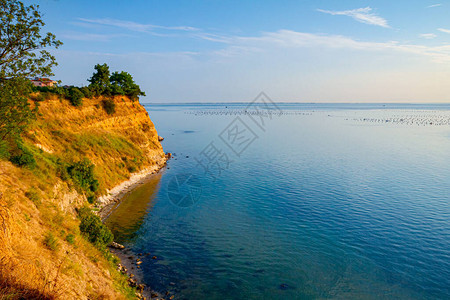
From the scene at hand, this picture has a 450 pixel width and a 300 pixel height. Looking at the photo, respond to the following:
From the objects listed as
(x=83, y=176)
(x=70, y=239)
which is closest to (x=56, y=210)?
(x=70, y=239)

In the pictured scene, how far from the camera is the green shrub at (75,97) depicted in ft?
165

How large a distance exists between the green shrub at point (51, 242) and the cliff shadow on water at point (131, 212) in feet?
35.0

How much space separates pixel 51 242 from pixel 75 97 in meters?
40.1

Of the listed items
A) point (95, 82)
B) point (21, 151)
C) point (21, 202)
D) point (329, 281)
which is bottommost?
point (329, 281)

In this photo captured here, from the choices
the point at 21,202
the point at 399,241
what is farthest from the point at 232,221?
the point at 21,202

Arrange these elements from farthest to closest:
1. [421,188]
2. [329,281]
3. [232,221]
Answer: [421,188] < [232,221] < [329,281]

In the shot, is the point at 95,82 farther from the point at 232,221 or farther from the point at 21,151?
the point at 232,221

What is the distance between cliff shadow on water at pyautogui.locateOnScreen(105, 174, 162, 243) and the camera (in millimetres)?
30484

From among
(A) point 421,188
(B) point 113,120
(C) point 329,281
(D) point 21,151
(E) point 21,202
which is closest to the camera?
(E) point 21,202

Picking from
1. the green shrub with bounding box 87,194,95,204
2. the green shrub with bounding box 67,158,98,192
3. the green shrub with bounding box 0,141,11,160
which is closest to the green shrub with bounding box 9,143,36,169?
the green shrub with bounding box 0,141,11,160

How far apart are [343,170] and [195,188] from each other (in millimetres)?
30963

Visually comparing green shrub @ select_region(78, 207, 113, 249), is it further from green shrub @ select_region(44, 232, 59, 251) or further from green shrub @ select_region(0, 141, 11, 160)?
green shrub @ select_region(0, 141, 11, 160)

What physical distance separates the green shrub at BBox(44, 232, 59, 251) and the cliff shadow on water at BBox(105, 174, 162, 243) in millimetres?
10656

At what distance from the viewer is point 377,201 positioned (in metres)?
38.3
